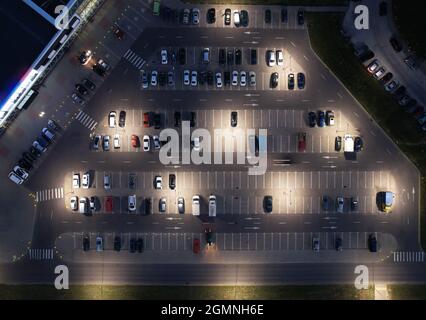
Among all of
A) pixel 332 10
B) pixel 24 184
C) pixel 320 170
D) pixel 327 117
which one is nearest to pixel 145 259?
pixel 24 184

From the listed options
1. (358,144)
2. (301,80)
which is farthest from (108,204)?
(358,144)

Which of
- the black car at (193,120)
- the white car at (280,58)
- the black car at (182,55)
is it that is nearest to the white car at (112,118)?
the black car at (193,120)

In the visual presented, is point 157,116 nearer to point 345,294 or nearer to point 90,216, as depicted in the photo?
point 90,216

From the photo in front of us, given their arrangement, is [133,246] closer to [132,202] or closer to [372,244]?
[132,202]

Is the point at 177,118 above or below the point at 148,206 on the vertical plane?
above

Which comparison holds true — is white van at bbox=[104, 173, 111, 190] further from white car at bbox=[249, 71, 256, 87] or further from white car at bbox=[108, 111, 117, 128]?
white car at bbox=[249, 71, 256, 87]

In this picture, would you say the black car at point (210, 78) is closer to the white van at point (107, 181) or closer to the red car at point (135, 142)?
the red car at point (135, 142)
